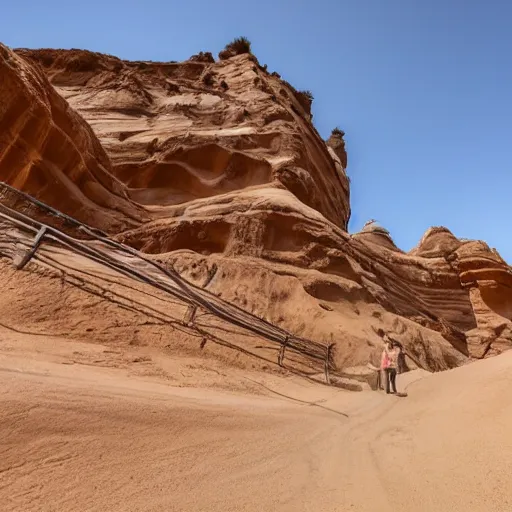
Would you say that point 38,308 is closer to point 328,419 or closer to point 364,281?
point 328,419

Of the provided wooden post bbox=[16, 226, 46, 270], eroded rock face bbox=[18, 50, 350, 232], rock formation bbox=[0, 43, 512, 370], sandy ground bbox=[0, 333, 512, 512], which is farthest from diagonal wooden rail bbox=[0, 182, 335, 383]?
eroded rock face bbox=[18, 50, 350, 232]

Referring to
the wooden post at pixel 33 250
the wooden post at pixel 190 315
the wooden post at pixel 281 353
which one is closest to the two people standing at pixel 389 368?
the wooden post at pixel 281 353

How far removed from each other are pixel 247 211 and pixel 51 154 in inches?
272

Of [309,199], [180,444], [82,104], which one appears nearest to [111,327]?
[180,444]

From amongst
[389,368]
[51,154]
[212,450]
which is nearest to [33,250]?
[212,450]

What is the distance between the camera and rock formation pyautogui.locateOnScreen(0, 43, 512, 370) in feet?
35.0

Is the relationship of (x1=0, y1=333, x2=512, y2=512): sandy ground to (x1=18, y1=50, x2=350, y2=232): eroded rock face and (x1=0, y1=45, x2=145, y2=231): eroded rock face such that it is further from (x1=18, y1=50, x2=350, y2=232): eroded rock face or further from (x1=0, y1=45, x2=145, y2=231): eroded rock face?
(x1=18, y1=50, x2=350, y2=232): eroded rock face

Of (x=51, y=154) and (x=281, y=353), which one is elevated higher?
(x=51, y=154)

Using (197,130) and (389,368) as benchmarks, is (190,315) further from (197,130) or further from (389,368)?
(197,130)

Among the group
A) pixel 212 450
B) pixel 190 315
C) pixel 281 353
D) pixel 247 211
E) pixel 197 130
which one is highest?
pixel 197 130

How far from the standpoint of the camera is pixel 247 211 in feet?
42.7

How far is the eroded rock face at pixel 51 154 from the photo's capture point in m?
11.5

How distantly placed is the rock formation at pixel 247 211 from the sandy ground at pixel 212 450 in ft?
15.8

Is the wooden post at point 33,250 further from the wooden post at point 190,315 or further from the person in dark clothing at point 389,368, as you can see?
the person in dark clothing at point 389,368
